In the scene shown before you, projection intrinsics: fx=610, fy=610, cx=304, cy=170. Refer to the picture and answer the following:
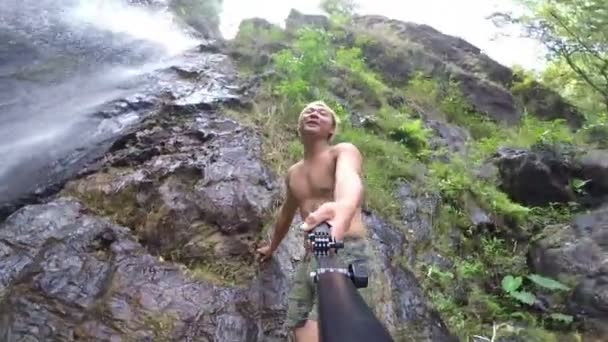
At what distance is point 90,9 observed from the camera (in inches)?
557

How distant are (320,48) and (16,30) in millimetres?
6229

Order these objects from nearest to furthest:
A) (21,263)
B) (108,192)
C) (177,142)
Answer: (21,263), (108,192), (177,142)

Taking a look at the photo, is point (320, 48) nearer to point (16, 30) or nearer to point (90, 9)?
point (16, 30)

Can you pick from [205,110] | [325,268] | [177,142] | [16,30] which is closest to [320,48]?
[205,110]

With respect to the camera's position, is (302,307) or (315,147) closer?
(302,307)

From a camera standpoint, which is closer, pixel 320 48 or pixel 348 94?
pixel 320 48

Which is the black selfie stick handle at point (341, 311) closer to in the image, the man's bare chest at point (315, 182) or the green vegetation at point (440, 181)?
the man's bare chest at point (315, 182)

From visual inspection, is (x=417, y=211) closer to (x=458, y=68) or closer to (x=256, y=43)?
(x=256, y=43)

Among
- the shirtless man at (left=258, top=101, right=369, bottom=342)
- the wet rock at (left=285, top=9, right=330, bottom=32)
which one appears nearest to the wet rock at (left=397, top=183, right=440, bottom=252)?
the shirtless man at (left=258, top=101, right=369, bottom=342)

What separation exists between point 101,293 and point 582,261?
5.13m

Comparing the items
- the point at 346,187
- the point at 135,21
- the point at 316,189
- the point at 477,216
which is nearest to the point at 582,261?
the point at 477,216

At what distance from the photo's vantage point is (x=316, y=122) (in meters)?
4.10

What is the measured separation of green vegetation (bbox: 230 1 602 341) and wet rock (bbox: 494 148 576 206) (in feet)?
0.68

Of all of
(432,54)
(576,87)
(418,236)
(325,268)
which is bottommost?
(325,268)
